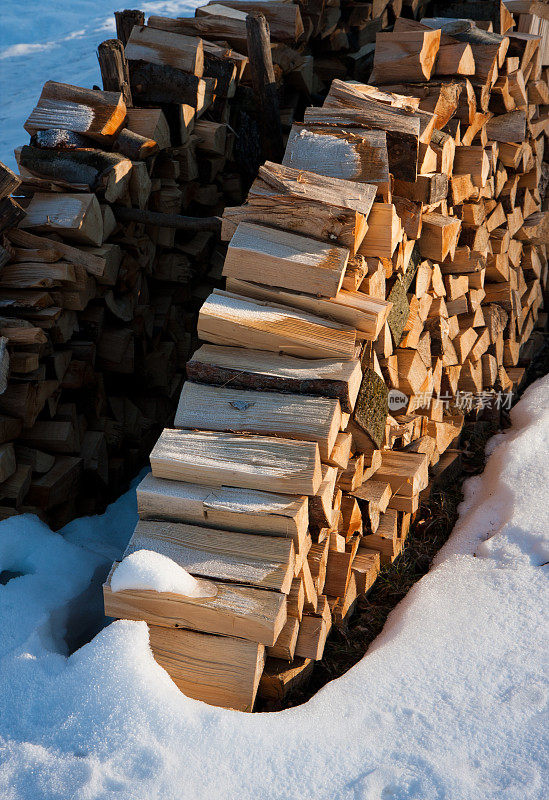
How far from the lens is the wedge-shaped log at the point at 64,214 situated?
3.18m

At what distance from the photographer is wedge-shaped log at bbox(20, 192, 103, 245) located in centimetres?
318

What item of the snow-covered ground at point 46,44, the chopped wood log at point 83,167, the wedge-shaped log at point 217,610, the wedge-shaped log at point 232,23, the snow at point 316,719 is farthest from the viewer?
the snow-covered ground at point 46,44

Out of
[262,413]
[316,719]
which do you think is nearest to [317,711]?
[316,719]

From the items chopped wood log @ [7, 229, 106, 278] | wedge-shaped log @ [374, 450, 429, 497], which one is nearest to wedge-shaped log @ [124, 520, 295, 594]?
wedge-shaped log @ [374, 450, 429, 497]

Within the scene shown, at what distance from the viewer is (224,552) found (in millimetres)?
1991

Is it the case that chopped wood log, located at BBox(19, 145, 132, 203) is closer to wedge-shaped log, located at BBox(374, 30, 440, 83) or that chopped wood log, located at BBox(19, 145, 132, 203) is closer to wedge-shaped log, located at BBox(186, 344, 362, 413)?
wedge-shaped log, located at BBox(374, 30, 440, 83)

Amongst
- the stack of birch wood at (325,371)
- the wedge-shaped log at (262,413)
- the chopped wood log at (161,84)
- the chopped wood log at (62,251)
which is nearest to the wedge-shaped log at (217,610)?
the stack of birch wood at (325,371)

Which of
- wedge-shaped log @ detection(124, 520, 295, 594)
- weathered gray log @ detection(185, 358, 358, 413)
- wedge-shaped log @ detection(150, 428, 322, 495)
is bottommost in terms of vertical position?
wedge-shaped log @ detection(124, 520, 295, 594)

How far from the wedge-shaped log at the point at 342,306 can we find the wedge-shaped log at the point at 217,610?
91 cm

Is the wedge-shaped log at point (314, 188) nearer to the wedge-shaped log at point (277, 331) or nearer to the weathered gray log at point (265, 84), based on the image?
the wedge-shaped log at point (277, 331)

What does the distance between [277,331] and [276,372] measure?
0.14 m

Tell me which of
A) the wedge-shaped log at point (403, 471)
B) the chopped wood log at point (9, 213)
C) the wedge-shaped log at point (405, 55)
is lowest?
the wedge-shaped log at point (403, 471)

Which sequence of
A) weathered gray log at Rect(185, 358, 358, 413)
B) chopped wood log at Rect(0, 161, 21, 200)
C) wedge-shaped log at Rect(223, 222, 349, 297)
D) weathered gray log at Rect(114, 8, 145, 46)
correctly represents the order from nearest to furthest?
1. weathered gray log at Rect(185, 358, 358, 413)
2. wedge-shaped log at Rect(223, 222, 349, 297)
3. chopped wood log at Rect(0, 161, 21, 200)
4. weathered gray log at Rect(114, 8, 145, 46)

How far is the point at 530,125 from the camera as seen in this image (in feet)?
14.0
